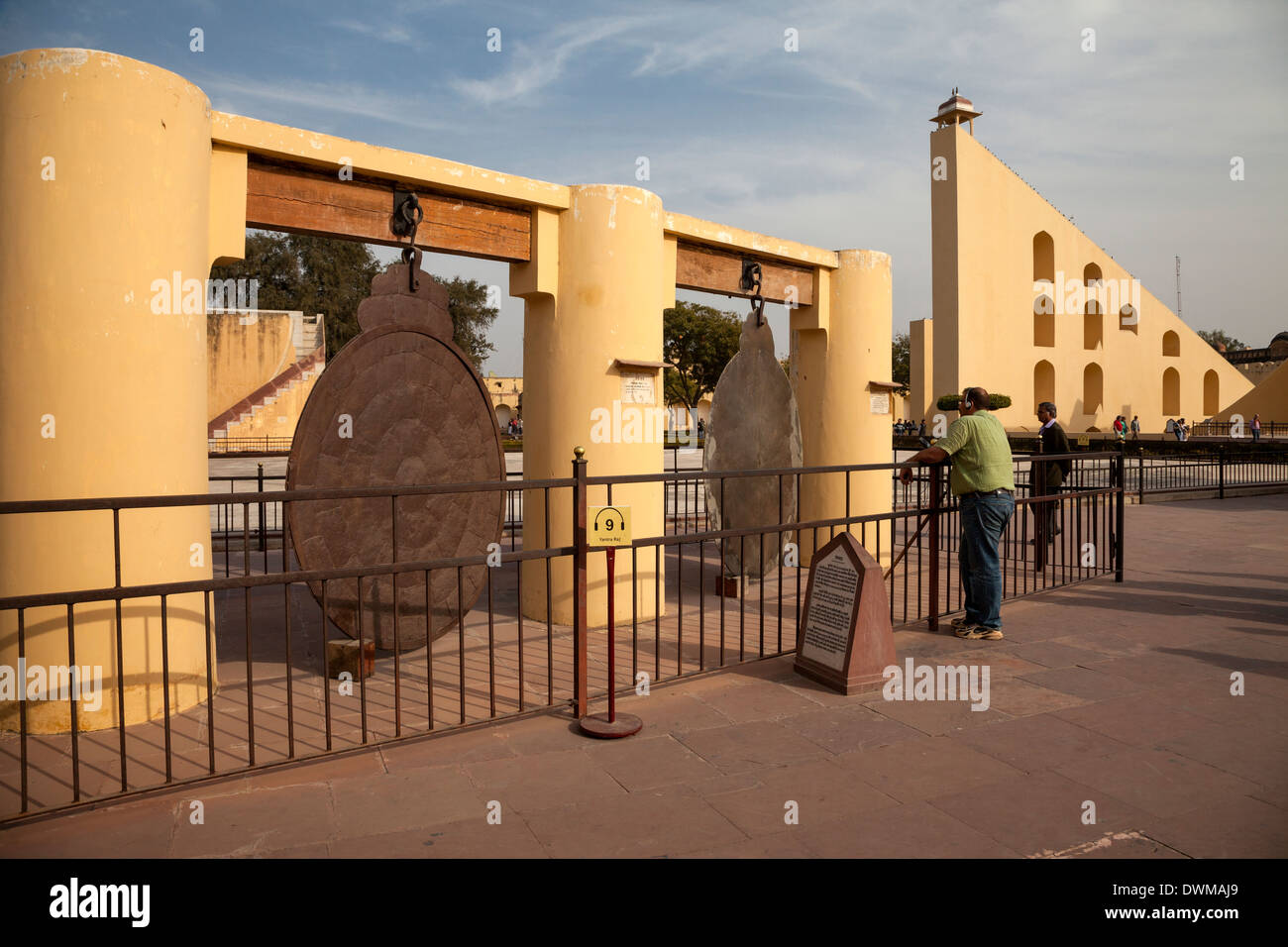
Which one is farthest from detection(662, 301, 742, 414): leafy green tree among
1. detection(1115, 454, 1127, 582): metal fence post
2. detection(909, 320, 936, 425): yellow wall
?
detection(1115, 454, 1127, 582): metal fence post

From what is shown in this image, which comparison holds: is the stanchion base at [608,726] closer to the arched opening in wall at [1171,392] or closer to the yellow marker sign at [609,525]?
the yellow marker sign at [609,525]

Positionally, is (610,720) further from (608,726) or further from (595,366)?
(595,366)

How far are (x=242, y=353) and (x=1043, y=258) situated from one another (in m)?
31.6

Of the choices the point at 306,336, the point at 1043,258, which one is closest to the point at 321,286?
the point at 306,336

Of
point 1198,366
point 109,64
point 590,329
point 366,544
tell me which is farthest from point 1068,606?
point 1198,366

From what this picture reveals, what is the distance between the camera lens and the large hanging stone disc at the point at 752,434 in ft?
28.8

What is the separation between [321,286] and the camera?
47.5 m

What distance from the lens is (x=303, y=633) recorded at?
6.89m

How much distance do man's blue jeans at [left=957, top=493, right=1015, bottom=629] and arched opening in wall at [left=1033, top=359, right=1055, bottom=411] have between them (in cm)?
3389

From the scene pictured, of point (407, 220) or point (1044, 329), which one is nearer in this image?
point (407, 220)

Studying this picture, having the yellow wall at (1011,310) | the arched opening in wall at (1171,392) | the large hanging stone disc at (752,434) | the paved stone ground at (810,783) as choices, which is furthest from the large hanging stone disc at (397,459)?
the arched opening in wall at (1171,392)

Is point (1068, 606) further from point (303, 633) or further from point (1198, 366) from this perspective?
point (1198, 366)

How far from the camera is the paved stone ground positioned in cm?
336

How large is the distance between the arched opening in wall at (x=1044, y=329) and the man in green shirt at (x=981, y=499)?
3453 centimetres
